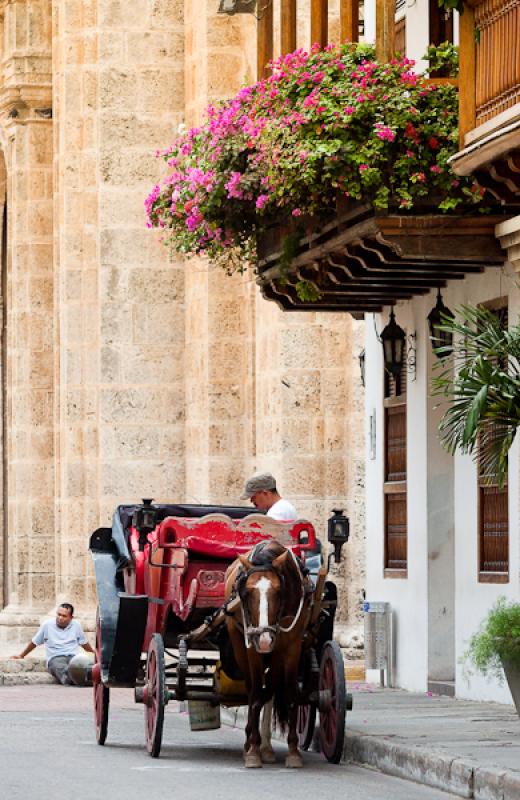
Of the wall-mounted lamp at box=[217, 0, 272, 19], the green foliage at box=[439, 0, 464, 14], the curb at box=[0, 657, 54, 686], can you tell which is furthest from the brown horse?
the curb at box=[0, 657, 54, 686]

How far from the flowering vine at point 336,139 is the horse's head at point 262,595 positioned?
3.35 metres

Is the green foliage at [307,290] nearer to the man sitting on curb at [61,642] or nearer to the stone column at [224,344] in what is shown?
the stone column at [224,344]

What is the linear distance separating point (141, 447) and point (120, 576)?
11155 millimetres

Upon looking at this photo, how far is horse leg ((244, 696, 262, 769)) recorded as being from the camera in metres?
13.9

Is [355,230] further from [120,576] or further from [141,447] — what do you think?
[141,447]

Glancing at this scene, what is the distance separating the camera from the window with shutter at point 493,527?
1731cm

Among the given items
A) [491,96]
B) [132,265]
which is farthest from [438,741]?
[132,265]

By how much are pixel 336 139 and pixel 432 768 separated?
16.9ft

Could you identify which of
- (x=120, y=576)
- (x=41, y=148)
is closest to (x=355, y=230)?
(x=120, y=576)

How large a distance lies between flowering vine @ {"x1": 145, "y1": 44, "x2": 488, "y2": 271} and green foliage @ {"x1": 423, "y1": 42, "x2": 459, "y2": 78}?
0.94 feet

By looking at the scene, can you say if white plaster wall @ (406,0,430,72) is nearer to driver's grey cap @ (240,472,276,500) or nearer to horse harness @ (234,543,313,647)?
driver's grey cap @ (240,472,276,500)

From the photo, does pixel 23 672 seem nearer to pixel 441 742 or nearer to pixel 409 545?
pixel 409 545

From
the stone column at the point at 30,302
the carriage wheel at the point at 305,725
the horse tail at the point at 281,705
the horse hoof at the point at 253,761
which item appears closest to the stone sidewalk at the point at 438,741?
the carriage wheel at the point at 305,725

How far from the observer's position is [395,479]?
20.1m
